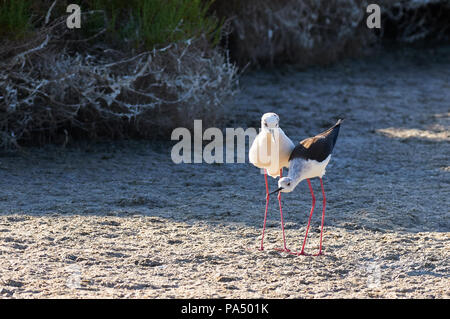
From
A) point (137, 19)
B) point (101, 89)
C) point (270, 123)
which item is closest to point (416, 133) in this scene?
point (137, 19)

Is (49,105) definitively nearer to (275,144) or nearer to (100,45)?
(100,45)

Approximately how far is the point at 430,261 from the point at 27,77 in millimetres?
3587

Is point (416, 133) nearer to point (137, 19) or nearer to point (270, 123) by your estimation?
point (137, 19)

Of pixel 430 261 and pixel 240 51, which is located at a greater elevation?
pixel 240 51

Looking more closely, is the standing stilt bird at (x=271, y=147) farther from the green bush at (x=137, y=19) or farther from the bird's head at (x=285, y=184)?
the green bush at (x=137, y=19)

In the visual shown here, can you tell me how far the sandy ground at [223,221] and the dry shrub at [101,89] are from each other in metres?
0.23

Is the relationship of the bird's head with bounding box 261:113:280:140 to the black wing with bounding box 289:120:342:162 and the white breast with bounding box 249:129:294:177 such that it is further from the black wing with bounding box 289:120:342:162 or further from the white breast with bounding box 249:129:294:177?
the black wing with bounding box 289:120:342:162

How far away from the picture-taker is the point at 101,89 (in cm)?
646

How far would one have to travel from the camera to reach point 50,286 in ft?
11.9

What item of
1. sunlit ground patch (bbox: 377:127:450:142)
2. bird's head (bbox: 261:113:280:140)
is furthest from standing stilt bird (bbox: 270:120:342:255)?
sunlit ground patch (bbox: 377:127:450:142)

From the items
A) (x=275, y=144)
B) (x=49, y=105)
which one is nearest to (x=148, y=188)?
(x=49, y=105)

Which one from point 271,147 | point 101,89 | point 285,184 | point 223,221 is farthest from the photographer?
point 101,89

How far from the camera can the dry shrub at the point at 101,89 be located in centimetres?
601

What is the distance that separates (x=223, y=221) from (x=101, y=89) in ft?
7.36
